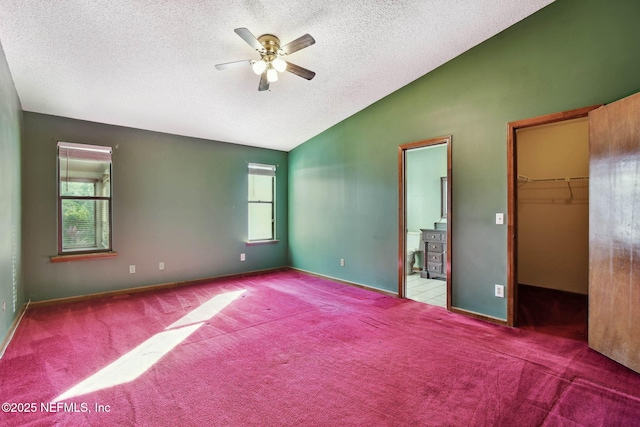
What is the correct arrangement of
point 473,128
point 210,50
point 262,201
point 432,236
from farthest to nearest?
1. point 262,201
2. point 432,236
3. point 473,128
4. point 210,50

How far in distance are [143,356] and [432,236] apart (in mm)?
4533

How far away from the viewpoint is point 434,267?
215 inches

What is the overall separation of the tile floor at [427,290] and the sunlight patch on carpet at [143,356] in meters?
2.68

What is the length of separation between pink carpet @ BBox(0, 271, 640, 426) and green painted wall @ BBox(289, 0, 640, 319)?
2.95 feet

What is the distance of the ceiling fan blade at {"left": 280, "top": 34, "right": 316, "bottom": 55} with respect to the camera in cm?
246

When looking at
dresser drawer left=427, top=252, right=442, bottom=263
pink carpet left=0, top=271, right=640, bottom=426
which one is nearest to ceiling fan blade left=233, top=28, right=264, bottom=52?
pink carpet left=0, top=271, right=640, bottom=426

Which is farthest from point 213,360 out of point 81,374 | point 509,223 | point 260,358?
point 509,223

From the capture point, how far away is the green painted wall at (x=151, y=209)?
3883 mm

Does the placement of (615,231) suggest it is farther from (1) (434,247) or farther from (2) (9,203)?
(2) (9,203)

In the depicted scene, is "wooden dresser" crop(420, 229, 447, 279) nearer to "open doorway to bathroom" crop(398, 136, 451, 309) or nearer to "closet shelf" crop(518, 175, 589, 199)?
"open doorway to bathroom" crop(398, 136, 451, 309)

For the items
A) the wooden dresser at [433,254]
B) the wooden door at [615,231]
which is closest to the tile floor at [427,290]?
the wooden dresser at [433,254]

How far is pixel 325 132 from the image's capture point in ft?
17.6

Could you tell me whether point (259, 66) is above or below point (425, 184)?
above

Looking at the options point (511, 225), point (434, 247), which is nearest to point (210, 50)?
point (511, 225)
